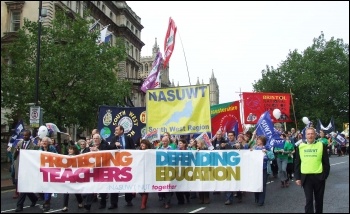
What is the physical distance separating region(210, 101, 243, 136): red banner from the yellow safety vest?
8.70 m

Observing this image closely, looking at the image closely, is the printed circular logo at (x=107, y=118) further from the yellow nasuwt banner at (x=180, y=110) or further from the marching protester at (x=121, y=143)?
the marching protester at (x=121, y=143)

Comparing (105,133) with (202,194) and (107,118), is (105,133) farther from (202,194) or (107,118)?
(202,194)

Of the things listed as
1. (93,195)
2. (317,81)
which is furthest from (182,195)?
(317,81)

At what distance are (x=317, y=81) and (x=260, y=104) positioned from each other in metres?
51.0

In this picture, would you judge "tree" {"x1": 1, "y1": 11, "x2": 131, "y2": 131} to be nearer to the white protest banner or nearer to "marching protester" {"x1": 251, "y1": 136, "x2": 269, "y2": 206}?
the white protest banner

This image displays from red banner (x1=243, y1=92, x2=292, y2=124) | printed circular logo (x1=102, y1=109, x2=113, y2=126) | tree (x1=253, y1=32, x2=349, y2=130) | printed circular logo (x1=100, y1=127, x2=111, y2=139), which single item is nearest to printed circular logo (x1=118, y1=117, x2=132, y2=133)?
printed circular logo (x1=102, y1=109, x2=113, y2=126)

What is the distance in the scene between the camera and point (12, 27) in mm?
39906

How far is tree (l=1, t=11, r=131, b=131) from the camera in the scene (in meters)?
28.2

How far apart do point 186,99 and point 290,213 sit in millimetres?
4464

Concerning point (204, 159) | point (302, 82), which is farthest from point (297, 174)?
point (302, 82)

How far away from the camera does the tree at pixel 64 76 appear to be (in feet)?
92.6

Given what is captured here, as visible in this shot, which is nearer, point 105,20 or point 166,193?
point 166,193

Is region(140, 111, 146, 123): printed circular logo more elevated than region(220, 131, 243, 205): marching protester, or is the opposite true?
region(140, 111, 146, 123): printed circular logo

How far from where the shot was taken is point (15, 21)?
1576 inches
